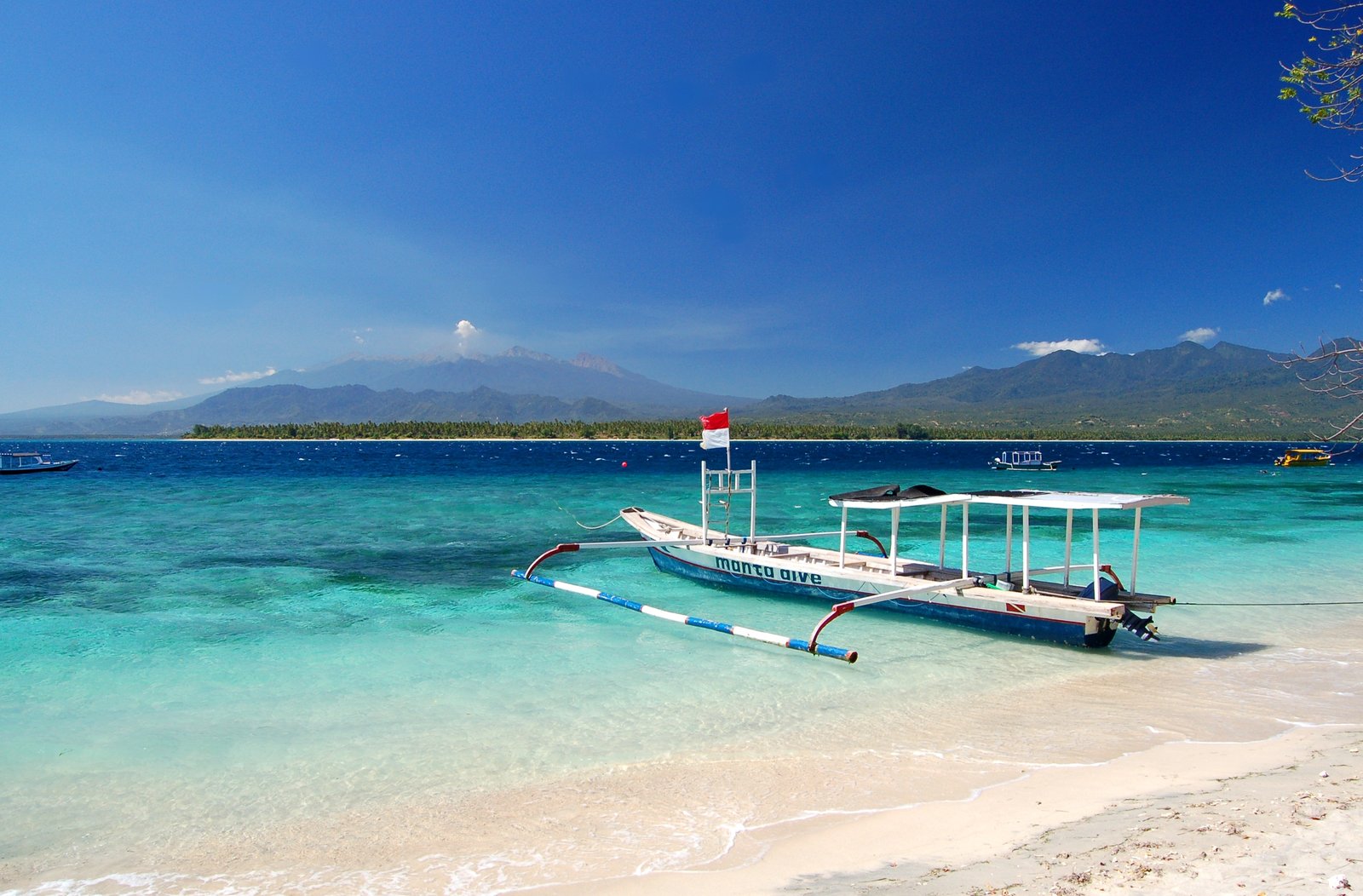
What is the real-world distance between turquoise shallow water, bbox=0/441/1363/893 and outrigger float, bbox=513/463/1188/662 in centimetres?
51

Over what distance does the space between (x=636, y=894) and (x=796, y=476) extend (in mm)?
69561

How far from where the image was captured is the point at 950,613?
16.6 m

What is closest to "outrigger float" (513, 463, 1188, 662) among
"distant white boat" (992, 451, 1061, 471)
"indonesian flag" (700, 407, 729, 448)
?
"indonesian flag" (700, 407, 729, 448)

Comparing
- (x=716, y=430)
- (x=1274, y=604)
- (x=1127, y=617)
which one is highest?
(x=716, y=430)

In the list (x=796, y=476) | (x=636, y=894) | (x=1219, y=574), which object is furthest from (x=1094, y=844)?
(x=796, y=476)

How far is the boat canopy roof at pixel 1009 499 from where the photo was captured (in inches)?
576

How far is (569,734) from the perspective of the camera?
429 inches

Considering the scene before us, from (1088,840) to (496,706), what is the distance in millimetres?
8402

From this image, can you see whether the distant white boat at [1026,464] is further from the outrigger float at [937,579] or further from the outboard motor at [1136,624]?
the outboard motor at [1136,624]

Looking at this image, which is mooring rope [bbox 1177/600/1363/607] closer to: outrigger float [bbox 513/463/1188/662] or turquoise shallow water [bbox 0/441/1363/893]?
turquoise shallow water [bbox 0/441/1363/893]

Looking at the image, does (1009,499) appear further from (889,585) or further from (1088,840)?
(1088,840)

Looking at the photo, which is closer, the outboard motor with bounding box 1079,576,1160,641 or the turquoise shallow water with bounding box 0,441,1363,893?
the turquoise shallow water with bounding box 0,441,1363,893

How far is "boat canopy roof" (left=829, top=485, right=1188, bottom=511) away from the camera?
48.0ft

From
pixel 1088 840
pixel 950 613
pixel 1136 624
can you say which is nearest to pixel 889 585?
pixel 950 613
